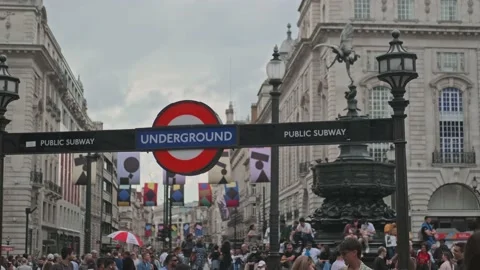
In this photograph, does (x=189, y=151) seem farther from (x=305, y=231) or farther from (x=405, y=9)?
(x=405, y=9)

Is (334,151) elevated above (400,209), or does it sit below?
above

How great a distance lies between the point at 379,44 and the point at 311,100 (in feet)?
27.2

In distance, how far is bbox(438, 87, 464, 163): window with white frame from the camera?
61.2 metres

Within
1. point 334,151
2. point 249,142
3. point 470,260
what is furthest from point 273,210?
point 334,151

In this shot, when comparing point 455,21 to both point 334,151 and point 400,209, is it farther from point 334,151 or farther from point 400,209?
point 400,209

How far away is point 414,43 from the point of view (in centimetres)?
6103

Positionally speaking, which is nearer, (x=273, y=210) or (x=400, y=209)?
(x=400, y=209)

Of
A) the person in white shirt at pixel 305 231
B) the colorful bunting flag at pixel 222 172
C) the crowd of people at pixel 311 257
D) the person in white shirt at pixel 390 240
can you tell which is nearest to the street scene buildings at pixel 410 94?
the colorful bunting flag at pixel 222 172

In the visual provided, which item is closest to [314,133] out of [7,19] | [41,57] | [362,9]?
[362,9]

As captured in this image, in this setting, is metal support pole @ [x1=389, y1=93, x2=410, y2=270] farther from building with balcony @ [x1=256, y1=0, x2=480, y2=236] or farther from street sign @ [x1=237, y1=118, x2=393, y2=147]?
building with balcony @ [x1=256, y1=0, x2=480, y2=236]

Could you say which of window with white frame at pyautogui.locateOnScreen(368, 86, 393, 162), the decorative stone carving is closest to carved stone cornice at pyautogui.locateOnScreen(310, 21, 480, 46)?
window with white frame at pyautogui.locateOnScreen(368, 86, 393, 162)

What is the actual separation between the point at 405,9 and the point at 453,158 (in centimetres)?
1183

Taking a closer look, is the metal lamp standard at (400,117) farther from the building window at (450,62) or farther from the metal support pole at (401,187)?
the building window at (450,62)

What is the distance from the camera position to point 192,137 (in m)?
10.3
